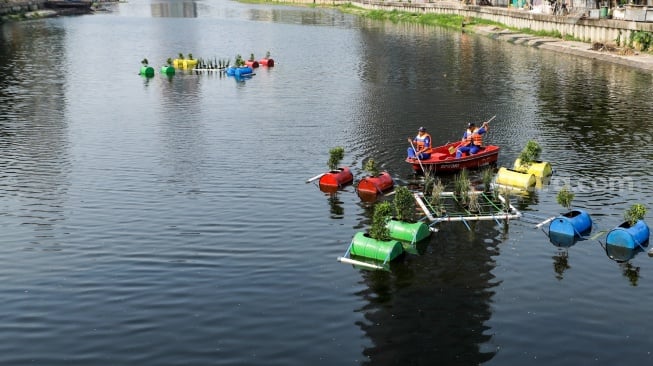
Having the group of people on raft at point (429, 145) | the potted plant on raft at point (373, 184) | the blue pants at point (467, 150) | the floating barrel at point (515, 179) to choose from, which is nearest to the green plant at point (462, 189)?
the floating barrel at point (515, 179)

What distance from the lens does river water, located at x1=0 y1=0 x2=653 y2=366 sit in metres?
26.6

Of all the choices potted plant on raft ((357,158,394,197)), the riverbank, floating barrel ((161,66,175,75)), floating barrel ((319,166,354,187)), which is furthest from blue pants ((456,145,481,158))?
floating barrel ((161,66,175,75))

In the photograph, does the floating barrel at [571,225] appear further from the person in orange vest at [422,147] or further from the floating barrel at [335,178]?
the floating barrel at [335,178]

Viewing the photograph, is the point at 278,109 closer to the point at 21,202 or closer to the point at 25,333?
the point at 21,202

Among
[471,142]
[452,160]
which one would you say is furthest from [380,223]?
[471,142]

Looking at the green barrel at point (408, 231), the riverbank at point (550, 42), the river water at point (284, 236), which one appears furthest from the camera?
the riverbank at point (550, 42)

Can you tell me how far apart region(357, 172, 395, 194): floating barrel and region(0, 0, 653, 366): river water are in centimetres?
95

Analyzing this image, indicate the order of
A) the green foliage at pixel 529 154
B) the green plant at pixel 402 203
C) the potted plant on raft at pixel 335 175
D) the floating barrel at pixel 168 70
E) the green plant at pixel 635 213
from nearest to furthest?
1. the green plant at pixel 635 213
2. the green plant at pixel 402 203
3. the potted plant on raft at pixel 335 175
4. the green foliage at pixel 529 154
5. the floating barrel at pixel 168 70

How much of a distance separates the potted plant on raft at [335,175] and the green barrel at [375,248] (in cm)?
1093

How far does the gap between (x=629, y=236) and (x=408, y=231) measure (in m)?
10.4

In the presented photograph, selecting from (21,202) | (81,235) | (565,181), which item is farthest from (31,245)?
(565,181)

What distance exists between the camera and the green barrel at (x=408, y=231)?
3531cm

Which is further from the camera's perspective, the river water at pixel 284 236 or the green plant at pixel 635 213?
the green plant at pixel 635 213

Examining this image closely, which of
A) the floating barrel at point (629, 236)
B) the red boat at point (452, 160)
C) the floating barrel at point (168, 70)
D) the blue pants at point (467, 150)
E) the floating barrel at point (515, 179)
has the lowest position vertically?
the floating barrel at point (629, 236)
